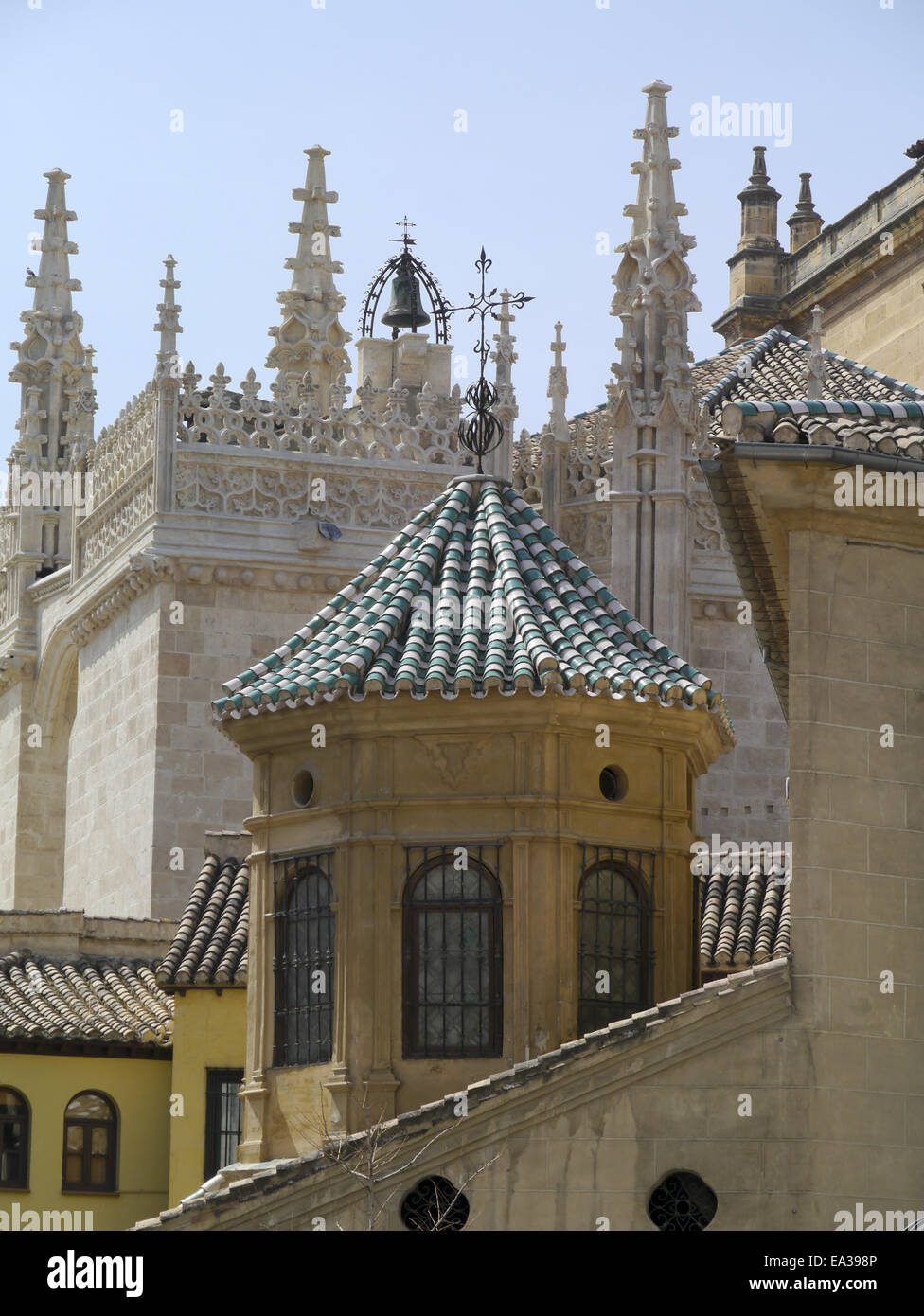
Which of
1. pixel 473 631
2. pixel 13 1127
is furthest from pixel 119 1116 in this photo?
pixel 473 631

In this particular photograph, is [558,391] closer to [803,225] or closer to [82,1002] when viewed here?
[82,1002]

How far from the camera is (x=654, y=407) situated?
40.3 metres

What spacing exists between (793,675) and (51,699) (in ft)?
83.5

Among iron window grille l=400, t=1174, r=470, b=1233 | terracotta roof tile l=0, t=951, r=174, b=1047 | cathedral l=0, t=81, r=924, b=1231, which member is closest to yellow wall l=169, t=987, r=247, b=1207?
cathedral l=0, t=81, r=924, b=1231

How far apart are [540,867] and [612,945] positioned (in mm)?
1144

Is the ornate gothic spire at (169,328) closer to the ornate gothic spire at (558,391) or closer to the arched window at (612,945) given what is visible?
the ornate gothic spire at (558,391)

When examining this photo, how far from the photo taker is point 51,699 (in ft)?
159

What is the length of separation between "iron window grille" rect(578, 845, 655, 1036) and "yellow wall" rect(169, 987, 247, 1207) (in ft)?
25.6

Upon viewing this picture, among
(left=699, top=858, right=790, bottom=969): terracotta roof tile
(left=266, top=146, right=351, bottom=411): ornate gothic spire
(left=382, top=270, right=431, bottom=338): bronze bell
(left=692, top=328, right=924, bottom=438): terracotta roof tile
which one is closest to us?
(left=699, top=858, right=790, bottom=969): terracotta roof tile

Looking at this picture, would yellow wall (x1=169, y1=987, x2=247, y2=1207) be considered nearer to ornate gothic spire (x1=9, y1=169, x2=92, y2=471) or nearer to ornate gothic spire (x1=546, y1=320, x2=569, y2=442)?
ornate gothic spire (x1=546, y1=320, x2=569, y2=442)

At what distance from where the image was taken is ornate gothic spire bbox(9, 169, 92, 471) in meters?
50.9

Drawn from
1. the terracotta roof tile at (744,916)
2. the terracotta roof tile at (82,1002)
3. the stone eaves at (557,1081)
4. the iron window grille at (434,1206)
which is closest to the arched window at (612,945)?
the stone eaves at (557,1081)
